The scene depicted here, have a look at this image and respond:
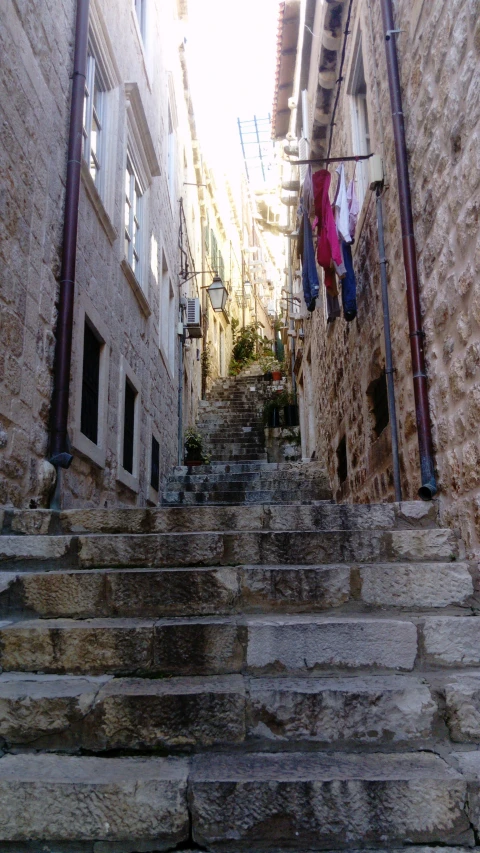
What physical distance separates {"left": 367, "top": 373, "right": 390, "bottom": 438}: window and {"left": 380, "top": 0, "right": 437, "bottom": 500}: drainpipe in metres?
1.34

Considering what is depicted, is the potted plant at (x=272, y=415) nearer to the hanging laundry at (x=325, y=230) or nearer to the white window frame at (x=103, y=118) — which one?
the hanging laundry at (x=325, y=230)

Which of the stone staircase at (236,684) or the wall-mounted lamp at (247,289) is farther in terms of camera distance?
the wall-mounted lamp at (247,289)

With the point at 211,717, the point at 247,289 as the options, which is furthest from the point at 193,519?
the point at 247,289

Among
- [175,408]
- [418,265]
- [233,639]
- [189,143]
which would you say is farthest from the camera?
[189,143]

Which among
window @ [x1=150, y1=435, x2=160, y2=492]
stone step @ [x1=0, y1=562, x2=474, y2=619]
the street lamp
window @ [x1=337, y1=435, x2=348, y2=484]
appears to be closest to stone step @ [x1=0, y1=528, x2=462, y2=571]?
stone step @ [x1=0, y1=562, x2=474, y2=619]

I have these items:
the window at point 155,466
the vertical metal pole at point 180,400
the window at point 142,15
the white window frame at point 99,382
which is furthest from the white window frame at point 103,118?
the vertical metal pole at point 180,400

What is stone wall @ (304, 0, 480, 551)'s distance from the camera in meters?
3.02

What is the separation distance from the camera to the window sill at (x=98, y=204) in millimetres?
5436

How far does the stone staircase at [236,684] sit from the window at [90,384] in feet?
6.66

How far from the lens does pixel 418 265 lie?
3988mm

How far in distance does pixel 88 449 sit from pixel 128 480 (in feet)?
5.44

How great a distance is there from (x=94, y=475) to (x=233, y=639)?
3.25 m

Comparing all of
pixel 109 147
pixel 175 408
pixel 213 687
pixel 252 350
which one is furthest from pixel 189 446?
pixel 252 350

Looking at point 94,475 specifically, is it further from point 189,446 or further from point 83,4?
point 189,446
